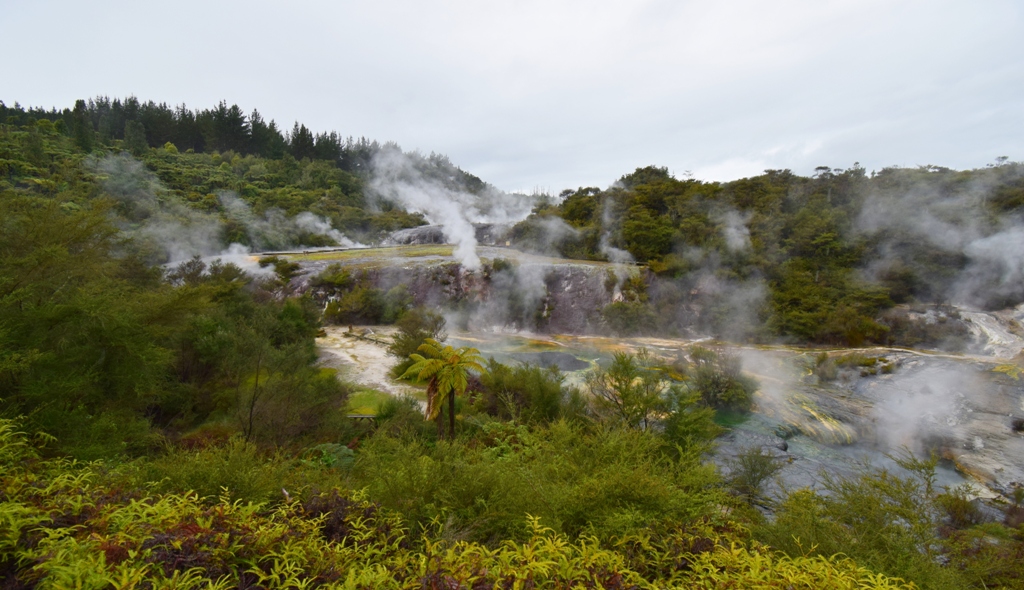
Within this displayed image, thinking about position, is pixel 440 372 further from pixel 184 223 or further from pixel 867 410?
pixel 184 223

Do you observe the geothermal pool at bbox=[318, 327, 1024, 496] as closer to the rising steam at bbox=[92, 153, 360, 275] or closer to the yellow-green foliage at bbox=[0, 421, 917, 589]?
the yellow-green foliage at bbox=[0, 421, 917, 589]

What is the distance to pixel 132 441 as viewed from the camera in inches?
289

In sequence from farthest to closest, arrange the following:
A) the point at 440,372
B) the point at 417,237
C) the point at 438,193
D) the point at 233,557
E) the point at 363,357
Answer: the point at 438,193
the point at 417,237
the point at 363,357
the point at 440,372
the point at 233,557

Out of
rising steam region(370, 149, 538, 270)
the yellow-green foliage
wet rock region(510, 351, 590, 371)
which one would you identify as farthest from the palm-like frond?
rising steam region(370, 149, 538, 270)

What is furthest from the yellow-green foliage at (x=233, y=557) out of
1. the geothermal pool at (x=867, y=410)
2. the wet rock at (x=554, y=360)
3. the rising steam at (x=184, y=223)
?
the rising steam at (x=184, y=223)

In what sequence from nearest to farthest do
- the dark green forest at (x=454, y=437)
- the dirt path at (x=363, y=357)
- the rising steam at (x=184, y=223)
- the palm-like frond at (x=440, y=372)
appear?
the dark green forest at (x=454, y=437) → the palm-like frond at (x=440, y=372) → the dirt path at (x=363, y=357) → the rising steam at (x=184, y=223)

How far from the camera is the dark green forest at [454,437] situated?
2.45m

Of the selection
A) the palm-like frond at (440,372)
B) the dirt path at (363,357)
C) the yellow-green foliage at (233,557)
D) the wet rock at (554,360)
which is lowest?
the wet rock at (554,360)

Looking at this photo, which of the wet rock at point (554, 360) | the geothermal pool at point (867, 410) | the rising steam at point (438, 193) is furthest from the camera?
the rising steam at point (438, 193)

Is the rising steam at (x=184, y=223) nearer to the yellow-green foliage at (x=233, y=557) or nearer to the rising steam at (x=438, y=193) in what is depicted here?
the rising steam at (x=438, y=193)

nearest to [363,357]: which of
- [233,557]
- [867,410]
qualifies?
[233,557]

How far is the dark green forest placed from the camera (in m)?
2.45

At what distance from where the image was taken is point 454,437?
9969mm

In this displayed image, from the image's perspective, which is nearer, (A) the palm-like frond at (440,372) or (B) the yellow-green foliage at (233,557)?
(B) the yellow-green foliage at (233,557)
